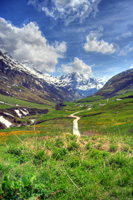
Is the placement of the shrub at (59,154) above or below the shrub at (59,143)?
below

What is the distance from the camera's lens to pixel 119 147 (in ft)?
27.6

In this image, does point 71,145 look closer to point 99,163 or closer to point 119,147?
point 99,163

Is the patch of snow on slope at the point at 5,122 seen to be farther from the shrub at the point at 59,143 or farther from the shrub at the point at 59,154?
the shrub at the point at 59,154

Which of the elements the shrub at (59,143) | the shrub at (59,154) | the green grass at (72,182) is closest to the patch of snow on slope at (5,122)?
the shrub at (59,143)

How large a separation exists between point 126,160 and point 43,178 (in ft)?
14.7

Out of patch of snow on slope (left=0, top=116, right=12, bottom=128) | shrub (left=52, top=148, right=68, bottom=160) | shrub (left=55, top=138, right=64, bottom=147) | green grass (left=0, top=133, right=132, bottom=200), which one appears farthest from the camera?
patch of snow on slope (left=0, top=116, right=12, bottom=128)

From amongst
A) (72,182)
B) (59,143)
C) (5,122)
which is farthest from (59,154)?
(5,122)

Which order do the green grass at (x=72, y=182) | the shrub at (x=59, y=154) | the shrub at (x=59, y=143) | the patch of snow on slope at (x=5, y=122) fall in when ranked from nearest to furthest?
the green grass at (x=72, y=182) < the shrub at (x=59, y=154) < the shrub at (x=59, y=143) < the patch of snow on slope at (x=5, y=122)

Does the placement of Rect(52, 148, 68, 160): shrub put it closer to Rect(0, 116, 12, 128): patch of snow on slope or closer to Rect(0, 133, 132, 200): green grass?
Rect(0, 133, 132, 200): green grass

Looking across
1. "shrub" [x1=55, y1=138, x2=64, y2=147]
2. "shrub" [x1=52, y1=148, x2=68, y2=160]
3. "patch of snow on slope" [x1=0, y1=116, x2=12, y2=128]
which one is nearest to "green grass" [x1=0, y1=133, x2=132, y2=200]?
"shrub" [x1=52, y1=148, x2=68, y2=160]

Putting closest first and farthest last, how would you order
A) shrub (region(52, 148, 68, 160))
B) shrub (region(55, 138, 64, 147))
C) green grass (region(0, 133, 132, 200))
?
green grass (region(0, 133, 132, 200)) → shrub (region(52, 148, 68, 160)) → shrub (region(55, 138, 64, 147))

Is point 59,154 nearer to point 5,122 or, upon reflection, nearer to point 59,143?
point 59,143

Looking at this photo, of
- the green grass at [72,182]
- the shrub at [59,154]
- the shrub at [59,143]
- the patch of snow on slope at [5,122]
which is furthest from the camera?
the patch of snow on slope at [5,122]

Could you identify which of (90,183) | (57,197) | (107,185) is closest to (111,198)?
(107,185)
